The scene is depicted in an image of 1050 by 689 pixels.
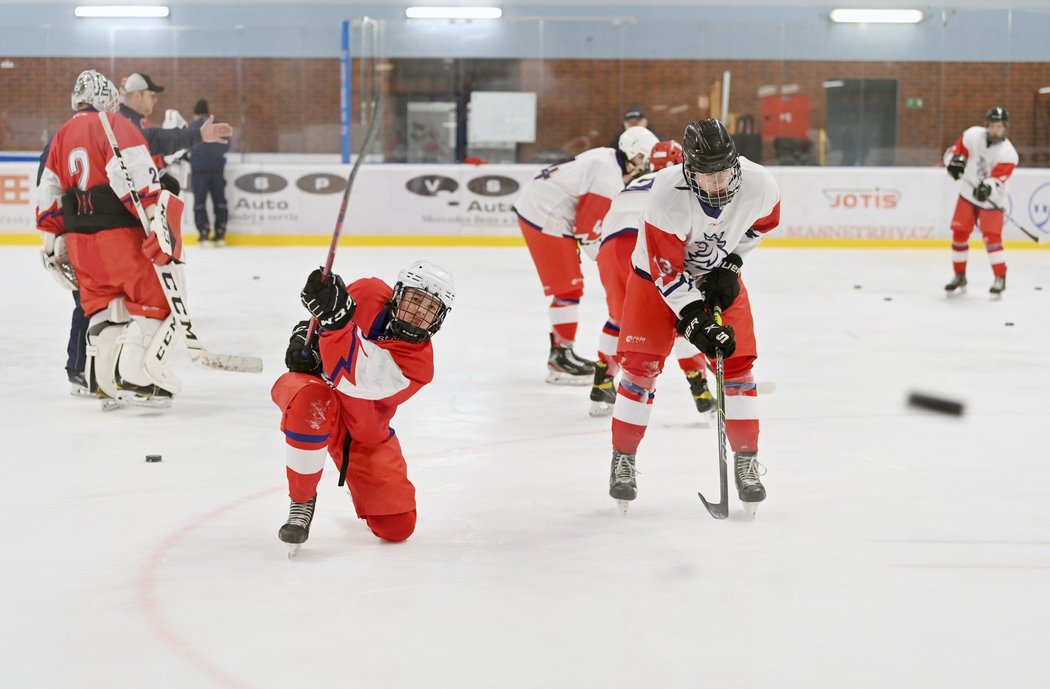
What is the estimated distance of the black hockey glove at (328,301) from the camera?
2508 millimetres

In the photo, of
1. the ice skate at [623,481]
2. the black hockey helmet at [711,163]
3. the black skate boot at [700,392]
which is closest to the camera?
the black hockey helmet at [711,163]

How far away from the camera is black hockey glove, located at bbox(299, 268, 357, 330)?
2.51m

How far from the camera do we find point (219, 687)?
80.5 inches

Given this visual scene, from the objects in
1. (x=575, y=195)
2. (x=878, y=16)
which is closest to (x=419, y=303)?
(x=575, y=195)

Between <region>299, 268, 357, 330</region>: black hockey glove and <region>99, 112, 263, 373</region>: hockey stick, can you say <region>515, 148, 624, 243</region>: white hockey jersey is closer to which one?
<region>99, 112, 263, 373</region>: hockey stick

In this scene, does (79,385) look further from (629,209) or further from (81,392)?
(629,209)

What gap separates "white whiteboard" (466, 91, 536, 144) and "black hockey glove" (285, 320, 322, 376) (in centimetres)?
924

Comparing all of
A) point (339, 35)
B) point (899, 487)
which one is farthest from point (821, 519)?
point (339, 35)

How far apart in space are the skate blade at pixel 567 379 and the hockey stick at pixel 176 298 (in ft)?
3.77

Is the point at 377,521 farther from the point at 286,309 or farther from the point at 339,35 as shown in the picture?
the point at 339,35

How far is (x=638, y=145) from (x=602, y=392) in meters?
0.91

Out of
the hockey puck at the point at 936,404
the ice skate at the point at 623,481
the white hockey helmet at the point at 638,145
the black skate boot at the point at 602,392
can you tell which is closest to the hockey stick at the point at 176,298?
the black skate boot at the point at 602,392

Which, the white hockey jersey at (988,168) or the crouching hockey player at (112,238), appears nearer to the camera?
the crouching hockey player at (112,238)

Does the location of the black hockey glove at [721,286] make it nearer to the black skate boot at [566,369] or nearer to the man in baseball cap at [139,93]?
the black skate boot at [566,369]
